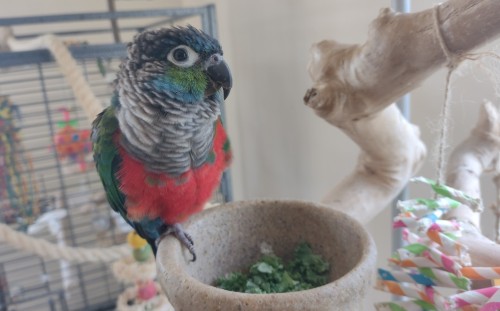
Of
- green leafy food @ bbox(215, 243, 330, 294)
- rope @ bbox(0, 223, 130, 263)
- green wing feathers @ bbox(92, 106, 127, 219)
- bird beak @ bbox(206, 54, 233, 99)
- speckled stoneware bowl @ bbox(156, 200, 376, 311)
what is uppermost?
bird beak @ bbox(206, 54, 233, 99)

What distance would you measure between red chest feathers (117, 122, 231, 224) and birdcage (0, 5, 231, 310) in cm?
56

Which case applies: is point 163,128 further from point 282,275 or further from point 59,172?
point 59,172

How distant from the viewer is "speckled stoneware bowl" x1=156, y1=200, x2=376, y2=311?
370 millimetres

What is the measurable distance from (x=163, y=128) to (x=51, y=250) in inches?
24.1

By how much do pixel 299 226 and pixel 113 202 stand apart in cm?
30

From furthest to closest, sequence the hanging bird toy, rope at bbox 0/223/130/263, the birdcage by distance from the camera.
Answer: the hanging bird toy
the birdcage
rope at bbox 0/223/130/263

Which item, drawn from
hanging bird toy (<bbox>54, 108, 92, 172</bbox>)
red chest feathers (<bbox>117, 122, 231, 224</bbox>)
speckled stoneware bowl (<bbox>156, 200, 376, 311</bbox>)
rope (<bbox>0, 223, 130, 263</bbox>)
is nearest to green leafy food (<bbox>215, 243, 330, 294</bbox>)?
speckled stoneware bowl (<bbox>156, 200, 376, 311</bbox>)

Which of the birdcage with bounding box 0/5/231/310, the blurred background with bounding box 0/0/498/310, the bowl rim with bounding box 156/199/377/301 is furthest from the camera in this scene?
the birdcage with bounding box 0/5/231/310

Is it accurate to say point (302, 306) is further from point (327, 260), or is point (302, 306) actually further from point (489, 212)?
point (489, 212)

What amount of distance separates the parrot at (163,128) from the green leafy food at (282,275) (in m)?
0.09

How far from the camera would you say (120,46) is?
1.00m

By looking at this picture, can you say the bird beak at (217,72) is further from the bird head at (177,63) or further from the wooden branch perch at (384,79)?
the wooden branch perch at (384,79)

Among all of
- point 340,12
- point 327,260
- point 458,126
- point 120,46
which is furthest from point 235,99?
point 327,260

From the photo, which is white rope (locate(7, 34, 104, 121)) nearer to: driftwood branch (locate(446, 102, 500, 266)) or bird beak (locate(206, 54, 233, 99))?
bird beak (locate(206, 54, 233, 99))
